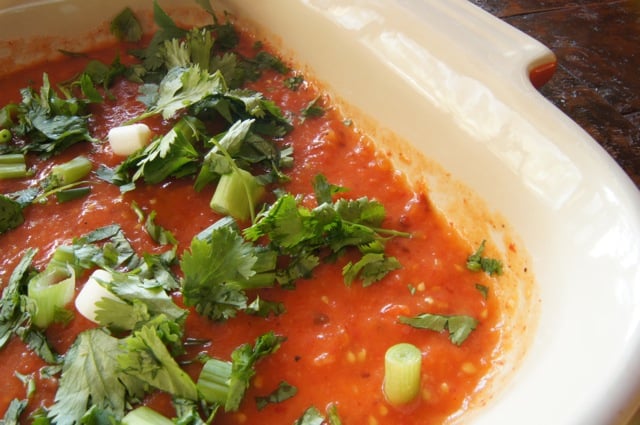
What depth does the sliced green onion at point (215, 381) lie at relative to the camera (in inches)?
52.6

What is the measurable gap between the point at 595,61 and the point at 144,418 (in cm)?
177

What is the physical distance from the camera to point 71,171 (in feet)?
6.03

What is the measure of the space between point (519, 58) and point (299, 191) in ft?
2.19

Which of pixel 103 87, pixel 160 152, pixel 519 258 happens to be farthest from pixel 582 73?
pixel 103 87

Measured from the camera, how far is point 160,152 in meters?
1.79

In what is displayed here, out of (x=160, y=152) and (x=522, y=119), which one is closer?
(x=522, y=119)

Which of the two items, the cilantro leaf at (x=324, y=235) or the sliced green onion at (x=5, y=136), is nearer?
the cilantro leaf at (x=324, y=235)

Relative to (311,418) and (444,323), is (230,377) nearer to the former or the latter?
(311,418)

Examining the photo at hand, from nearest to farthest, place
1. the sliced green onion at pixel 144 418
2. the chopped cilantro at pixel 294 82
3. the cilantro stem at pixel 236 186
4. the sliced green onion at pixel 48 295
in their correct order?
the sliced green onion at pixel 144 418
the sliced green onion at pixel 48 295
the cilantro stem at pixel 236 186
the chopped cilantro at pixel 294 82

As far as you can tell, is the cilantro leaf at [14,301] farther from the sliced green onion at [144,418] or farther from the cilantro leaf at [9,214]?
the sliced green onion at [144,418]

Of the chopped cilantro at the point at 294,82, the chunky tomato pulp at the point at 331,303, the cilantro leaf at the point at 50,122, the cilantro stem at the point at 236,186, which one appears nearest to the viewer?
the chunky tomato pulp at the point at 331,303

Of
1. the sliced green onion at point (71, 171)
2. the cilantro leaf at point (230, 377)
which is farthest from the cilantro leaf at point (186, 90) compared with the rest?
the cilantro leaf at point (230, 377)

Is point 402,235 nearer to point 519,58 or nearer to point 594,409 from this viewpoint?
point 519,58

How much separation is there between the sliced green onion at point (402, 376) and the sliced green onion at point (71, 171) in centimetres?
103
